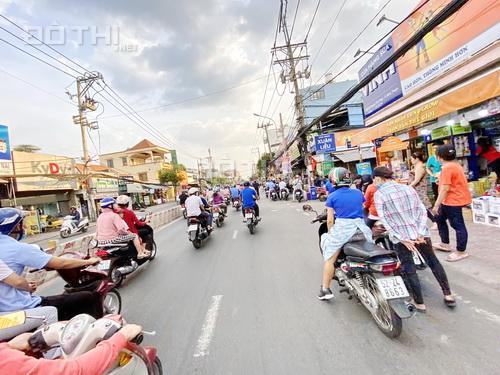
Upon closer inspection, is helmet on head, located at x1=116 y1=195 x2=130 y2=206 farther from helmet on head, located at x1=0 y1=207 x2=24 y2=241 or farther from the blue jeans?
the blue jeans

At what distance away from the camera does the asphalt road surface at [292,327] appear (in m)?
2.50

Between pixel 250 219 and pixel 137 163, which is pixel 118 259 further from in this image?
pixel 137 163

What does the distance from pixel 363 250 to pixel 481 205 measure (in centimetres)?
533

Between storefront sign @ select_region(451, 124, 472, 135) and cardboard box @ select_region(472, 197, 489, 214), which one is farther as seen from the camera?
storefront sign @ select_region(451, 124, 472, 135)

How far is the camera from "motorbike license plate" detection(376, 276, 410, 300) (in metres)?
2.71

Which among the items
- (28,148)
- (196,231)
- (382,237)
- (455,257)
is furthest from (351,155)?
(28,148)

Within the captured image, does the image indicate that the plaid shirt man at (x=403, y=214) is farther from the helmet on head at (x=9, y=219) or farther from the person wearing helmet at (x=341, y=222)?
the helmet on head at (x=9, y=219)

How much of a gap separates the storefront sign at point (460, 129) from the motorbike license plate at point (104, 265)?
34.0 ft

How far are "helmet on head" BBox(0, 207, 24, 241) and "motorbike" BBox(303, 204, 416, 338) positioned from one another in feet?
11.1

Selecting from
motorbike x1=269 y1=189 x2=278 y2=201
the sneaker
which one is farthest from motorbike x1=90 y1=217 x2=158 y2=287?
motorbike x1=269 y1=189 x2=278 y2=201

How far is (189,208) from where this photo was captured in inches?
322

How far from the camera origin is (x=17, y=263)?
8.04 ft

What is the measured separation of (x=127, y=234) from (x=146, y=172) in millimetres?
47630

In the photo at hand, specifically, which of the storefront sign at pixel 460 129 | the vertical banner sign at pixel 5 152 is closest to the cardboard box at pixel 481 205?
the storefront sign at pixel 460 129
